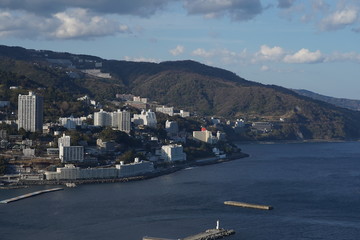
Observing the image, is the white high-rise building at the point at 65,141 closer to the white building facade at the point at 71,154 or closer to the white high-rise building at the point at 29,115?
the white building facade at the point at 71,154

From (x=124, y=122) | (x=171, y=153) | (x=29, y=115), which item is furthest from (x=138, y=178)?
(x=124, y=122)

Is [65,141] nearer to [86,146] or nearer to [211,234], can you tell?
[86,146]

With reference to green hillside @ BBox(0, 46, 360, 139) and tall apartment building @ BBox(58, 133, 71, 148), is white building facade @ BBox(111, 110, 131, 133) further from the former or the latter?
green hillside @ BBox(0, 46, 360, 139)

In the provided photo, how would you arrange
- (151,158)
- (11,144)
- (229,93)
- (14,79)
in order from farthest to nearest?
(229,93), (14,79), (151,158), (11,144)

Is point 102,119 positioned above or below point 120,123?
above

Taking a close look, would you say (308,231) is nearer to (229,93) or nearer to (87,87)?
(87,87)

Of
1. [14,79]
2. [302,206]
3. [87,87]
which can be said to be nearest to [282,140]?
[87,87]
